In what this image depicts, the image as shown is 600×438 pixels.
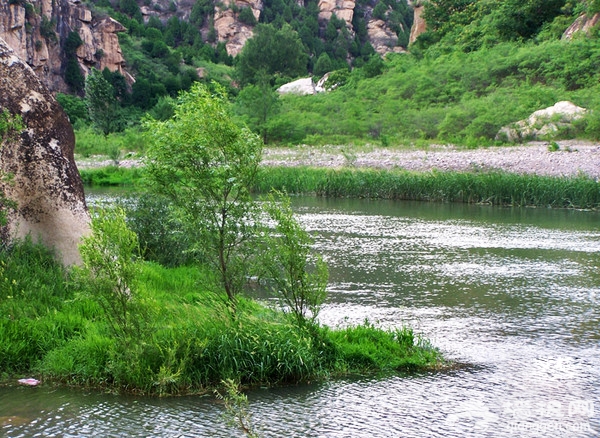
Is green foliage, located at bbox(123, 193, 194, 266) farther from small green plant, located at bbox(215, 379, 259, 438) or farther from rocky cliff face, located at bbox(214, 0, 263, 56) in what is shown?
rocky cliff face, located at bbox(214, 0, 263, 56)

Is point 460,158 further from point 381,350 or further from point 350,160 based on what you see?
point 381,350

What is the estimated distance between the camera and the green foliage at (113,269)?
8.32 meters

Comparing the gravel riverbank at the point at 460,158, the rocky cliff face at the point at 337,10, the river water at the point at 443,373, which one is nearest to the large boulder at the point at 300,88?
the gravel riverbank at the point at 460,158

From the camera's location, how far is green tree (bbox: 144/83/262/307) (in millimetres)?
10078

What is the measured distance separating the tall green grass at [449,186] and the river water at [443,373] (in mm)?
10325

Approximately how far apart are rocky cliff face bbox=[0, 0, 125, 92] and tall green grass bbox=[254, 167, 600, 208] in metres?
38.0

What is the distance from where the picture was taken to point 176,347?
838 cm

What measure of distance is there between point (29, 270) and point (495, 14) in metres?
61.3

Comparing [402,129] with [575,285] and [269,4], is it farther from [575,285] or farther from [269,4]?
[269,4]

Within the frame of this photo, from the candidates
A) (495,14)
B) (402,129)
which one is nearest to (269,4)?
(495,14)

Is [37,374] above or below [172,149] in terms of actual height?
below

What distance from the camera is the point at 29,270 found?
1082cm

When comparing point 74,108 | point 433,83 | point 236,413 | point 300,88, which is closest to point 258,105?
point 433,83

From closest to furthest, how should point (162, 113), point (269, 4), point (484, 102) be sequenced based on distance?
point (484, 102) → point (162, 113) → point (269, 4)
